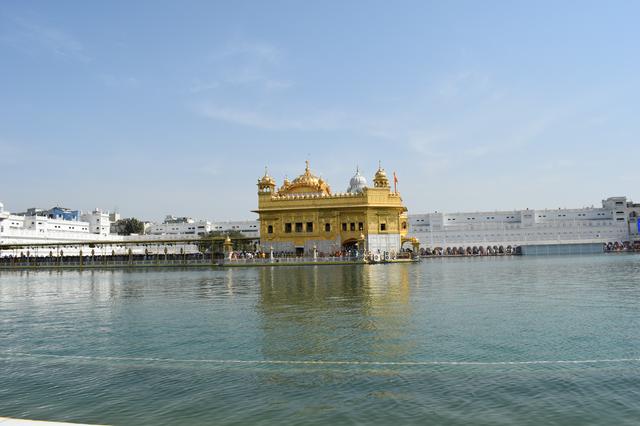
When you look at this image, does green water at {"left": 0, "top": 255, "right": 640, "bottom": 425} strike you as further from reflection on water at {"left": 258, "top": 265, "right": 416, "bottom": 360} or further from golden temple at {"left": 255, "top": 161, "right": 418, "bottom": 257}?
golden temple at {"left": 255, "top": 161, "right": 418, "bottom": 257}

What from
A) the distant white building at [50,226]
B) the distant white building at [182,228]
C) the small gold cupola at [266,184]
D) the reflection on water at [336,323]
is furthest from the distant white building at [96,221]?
the reflection on water at [336,323]

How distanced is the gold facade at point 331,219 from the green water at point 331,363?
1470 inches

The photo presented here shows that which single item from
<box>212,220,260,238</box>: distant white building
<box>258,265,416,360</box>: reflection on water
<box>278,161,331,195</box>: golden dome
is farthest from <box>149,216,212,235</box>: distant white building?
<box>258,265,416,360</box>: reflection on water

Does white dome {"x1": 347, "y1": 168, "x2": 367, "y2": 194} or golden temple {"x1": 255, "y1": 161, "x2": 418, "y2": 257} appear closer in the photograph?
golden temple {"x1": 255, "y1": 161, "x2": 418, "y2": 257}

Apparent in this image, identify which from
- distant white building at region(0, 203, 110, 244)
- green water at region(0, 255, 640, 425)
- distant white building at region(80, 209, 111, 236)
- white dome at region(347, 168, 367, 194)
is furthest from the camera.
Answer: distant white building at region(80, 209, 111, 236)

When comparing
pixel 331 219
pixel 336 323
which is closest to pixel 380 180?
pixel 331 219

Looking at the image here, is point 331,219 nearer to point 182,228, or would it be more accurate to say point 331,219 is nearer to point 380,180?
point 380,180

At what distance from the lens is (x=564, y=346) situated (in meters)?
11.1

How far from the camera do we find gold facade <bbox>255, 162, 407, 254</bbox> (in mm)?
56344

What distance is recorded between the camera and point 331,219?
57.0m

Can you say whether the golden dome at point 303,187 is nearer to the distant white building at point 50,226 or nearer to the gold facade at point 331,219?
the gold facade at point 331,219

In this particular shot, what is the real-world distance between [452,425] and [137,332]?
1003cm

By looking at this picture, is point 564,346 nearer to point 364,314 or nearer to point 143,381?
point 364,314

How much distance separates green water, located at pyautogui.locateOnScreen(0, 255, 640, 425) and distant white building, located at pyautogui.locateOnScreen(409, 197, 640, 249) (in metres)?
89.2
